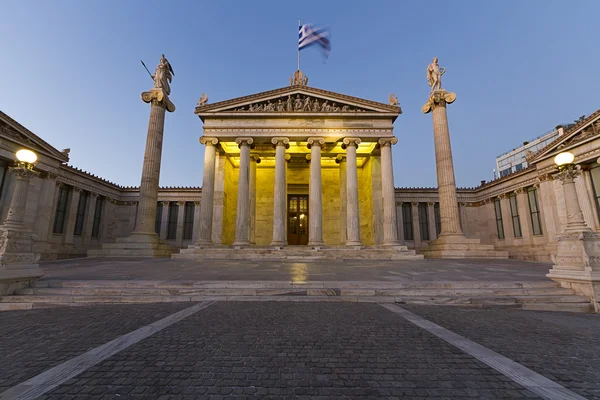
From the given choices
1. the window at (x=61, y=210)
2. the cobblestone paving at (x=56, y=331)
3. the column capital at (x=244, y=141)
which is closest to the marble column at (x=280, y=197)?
the column capital at (x=244, y=141)

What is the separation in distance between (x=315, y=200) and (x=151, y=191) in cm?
1285

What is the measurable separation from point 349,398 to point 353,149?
2114cm

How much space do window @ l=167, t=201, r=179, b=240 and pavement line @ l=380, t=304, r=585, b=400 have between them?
1282 inches

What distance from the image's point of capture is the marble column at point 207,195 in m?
20.4

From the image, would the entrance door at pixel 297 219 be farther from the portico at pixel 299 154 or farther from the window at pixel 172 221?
the window at pixel 172 221

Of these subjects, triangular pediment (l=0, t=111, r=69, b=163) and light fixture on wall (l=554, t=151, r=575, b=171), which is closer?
light fixture on wall (l=554, t=151, r=575, b=171)

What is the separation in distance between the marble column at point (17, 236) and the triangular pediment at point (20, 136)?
15539mm

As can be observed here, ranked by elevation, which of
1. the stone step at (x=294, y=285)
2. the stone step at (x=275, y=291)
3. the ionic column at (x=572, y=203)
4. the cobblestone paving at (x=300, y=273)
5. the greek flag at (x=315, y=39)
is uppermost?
the greek flag at (x=315, y=39)

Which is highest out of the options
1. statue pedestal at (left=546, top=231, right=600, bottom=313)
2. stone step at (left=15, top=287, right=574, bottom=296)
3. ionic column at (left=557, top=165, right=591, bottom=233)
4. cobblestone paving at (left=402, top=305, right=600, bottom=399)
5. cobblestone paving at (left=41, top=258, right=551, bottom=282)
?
ionic column at (left=557, top=165, right=591, bottom=233)

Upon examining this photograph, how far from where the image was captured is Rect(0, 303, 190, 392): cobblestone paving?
3186 mm

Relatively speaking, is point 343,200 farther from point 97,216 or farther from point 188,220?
point 97,216

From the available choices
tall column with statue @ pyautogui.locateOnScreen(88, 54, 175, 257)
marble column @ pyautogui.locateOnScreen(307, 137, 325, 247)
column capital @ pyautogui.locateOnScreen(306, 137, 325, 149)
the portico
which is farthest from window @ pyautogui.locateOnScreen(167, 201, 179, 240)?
column capital @ pyautogui.locateOnScreen(306, 137, 325, 149)

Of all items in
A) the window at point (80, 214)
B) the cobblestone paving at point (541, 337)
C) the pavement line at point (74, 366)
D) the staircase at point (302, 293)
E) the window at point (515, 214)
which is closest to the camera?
the pavement line at point (74, 366)

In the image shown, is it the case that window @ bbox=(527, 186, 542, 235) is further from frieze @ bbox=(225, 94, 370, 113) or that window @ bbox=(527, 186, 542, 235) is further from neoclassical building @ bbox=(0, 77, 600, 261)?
frieze @ bbox=(225, 94, 370, 113)
